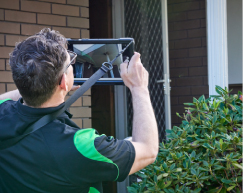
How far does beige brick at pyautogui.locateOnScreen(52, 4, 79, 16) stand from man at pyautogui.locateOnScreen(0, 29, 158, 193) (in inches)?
87.3

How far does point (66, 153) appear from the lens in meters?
1.41

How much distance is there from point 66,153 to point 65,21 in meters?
2.52

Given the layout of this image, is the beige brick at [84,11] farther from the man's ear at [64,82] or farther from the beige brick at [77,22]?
the man's ear at [64,82]

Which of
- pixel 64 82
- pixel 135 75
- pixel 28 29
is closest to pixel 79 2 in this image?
pixel 28 29

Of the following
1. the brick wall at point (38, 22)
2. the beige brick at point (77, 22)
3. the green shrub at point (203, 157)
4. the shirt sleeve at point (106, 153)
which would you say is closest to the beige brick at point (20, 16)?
the brick wall at point (38, 22)

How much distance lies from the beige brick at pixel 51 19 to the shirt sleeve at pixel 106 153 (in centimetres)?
234

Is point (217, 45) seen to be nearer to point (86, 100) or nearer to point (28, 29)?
point (86, 100)

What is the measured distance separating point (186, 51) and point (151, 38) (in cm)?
83

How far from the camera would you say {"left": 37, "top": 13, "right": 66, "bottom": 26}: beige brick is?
3553 millimetres

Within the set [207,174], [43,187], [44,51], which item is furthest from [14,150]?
[207,174]

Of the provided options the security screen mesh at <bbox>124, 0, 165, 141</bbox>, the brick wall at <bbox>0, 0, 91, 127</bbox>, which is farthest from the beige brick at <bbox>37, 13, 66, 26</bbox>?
the security screen mesh at <bbox>124, 0, 165, 141</bbox>

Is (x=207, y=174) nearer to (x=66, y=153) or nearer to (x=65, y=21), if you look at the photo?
(x=66, y=153)

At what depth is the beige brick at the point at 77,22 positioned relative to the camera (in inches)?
146

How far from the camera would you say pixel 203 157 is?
240cm
